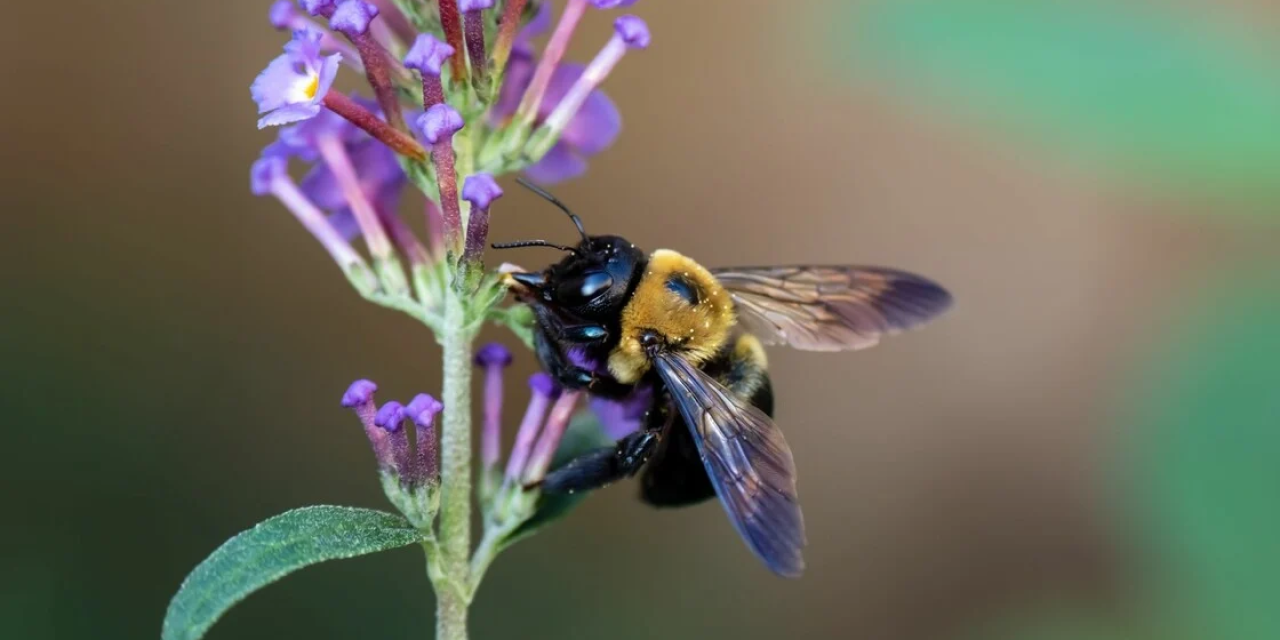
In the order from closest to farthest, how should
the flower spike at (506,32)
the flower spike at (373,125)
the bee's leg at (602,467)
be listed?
the flower spike at (373,125) → the flower spike at (506,32) → the bee's leg at (602,467)

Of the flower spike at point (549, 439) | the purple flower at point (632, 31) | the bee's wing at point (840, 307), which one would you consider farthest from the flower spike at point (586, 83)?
the bee's wing at point (840, 307)

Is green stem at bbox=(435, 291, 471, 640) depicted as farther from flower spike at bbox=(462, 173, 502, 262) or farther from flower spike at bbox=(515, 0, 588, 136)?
flower spike at bbox=(515, 0, 588, 136)

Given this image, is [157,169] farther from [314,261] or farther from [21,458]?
[21,458]

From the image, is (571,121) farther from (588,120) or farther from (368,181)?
(368,181)

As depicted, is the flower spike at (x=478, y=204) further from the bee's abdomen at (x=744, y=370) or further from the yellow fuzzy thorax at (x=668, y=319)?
the bee's abdomen at (x=744, y=370)

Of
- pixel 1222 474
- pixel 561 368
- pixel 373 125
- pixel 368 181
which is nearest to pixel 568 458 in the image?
pixel 561 368

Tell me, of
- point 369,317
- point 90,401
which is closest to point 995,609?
point 369,317
